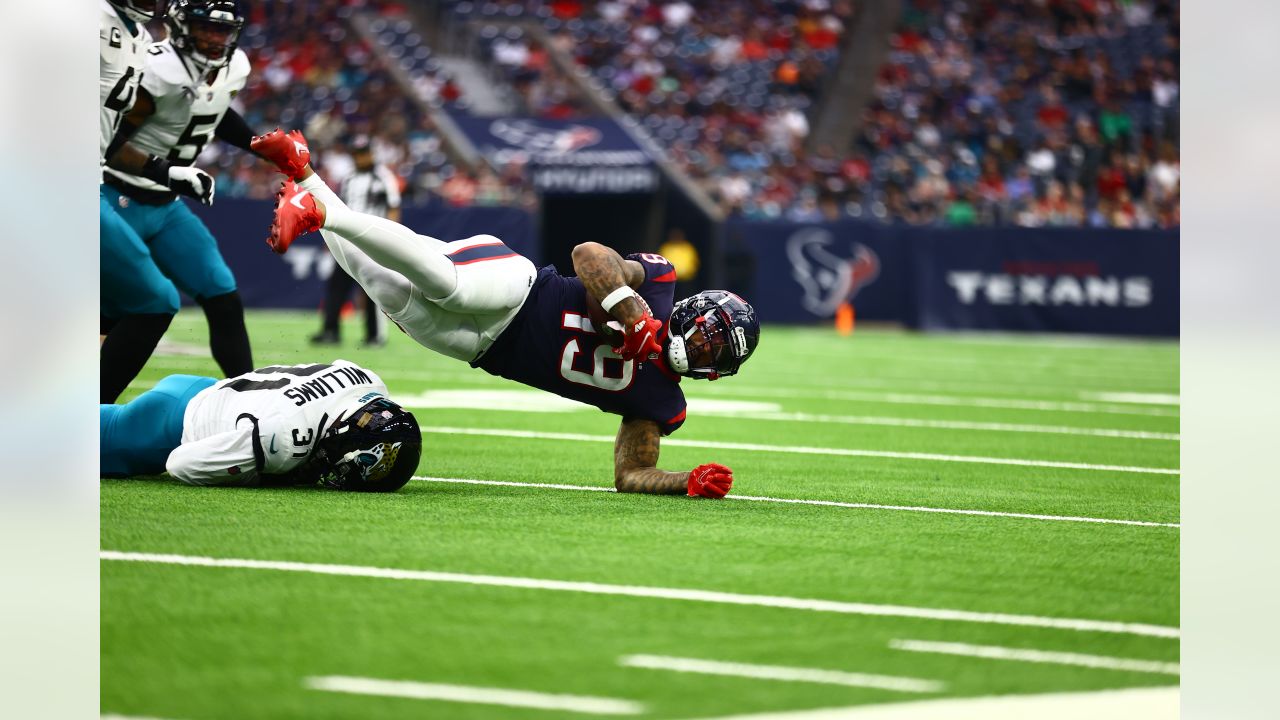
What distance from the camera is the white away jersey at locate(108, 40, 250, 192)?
650 centimetres

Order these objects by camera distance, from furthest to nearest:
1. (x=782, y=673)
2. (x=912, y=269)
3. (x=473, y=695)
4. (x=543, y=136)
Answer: (x=543, y=136) → (x=912, y=269) → (x=782, y=673) → (x=473, y=695)

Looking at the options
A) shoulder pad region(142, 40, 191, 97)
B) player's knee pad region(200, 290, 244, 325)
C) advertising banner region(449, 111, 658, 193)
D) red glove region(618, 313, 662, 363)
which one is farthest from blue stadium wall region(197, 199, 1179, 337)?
red glove region(618, 313, 662, 363)

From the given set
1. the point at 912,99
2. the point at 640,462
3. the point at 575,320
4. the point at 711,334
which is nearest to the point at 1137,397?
the point at 640,462

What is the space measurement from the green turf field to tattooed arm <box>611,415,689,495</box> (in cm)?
11

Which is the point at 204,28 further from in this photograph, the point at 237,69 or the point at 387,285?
the point at 387,285

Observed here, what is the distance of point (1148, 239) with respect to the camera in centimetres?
1878

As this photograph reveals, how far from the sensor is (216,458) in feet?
16.5

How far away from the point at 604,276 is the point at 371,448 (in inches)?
A: 37.6

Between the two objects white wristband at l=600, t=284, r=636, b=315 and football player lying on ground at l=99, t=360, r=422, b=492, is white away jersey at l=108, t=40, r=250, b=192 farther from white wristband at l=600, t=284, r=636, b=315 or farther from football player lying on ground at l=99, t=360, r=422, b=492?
white wristband at l=600, t=284, r=636, b=315

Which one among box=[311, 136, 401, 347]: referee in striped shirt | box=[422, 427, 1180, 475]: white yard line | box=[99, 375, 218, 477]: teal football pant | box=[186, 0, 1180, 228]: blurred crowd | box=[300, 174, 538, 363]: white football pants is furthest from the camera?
box=[186, 0, 1180, 228]: blurred crowd

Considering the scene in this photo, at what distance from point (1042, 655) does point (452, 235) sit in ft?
54.8

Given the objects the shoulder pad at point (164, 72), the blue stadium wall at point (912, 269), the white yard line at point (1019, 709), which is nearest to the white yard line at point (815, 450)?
the shoulder pad at point (164, 72)
